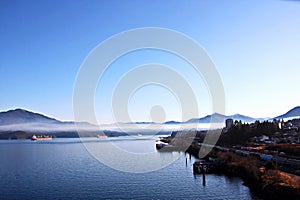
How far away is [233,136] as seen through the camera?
17.2 m

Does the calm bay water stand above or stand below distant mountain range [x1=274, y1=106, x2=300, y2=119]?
below

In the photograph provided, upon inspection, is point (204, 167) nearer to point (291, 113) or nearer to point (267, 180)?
point (267, 180)

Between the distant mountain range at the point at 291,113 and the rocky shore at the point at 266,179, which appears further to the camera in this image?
the distant mountain range at the point at 291,113

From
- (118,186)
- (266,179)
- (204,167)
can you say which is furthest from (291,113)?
(118,186)

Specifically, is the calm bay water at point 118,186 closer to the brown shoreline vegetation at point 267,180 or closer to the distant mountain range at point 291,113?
the brown shoreline vegetation at point 267,180

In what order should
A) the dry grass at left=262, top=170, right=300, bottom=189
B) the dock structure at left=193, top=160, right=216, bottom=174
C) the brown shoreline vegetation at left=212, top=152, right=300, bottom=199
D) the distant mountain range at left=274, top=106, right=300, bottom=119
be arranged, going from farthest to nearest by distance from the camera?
the distant mountain range at left=274, top=106, right=300, bottom=119
the dock structure at left=193, top=160, right=216, bottom=174
the dry grass at left=262, top=170, right=300, bottom=189
the brown shoreline vegetation at left=212, top=152, right=300, bottom=199

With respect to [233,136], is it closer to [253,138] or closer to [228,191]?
[253,138]

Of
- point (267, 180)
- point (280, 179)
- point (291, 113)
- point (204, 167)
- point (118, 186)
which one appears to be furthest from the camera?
point (291, 113)

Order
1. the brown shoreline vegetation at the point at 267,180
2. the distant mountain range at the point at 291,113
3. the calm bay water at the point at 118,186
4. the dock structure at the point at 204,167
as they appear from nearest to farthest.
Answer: the brown shoreline vegetation at the point at 267,180 < the calm bay water at the point at 118,186 < the dock structure at the point at 204,167 < the distant mountain range at the point at 291,113

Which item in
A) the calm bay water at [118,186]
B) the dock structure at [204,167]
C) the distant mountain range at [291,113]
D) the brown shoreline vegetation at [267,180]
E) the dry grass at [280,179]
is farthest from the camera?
the distant mountain range at [291,113]

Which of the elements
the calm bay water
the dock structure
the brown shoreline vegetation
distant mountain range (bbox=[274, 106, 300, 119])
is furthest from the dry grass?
distant mountain range (bbox=[274, 106, 300, 119])


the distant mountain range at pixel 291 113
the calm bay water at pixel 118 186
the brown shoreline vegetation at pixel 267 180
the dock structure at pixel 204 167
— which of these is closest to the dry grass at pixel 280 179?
the brown shoreline vegetation at pixel 267 180

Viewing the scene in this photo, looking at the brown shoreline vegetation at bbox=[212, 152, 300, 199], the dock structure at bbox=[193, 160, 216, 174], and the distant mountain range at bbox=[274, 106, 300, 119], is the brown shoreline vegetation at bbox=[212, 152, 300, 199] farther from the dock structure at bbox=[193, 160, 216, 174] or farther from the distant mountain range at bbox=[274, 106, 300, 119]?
the distant mountain range at bbox=[274, 106, 300, 119]

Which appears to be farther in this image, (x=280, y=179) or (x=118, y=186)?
(x=118, y=186)
